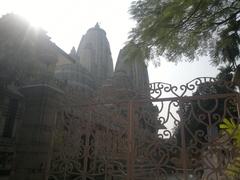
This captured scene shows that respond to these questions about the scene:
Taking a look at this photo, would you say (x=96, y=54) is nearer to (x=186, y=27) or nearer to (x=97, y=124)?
(x=97, y=124)

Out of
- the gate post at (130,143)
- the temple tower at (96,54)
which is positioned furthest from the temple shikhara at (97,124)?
the temple tower at (96,54)

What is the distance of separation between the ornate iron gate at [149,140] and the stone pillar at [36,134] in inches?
9.9

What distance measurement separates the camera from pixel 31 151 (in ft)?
12.4

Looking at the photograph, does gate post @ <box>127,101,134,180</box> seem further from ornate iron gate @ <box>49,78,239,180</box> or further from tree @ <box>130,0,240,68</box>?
tree @ <box>130,0,240,68</box>

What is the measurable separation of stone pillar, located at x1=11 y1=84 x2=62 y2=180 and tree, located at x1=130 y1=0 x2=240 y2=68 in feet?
6.52

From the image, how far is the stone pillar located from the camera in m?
3.76

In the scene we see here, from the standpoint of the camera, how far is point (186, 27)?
11.5 ft

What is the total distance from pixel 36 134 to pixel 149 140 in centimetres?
195

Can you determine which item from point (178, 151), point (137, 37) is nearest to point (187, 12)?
point (137, 37)

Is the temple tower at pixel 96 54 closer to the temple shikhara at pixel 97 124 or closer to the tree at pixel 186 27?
the temple shikhara at pixel 97 124

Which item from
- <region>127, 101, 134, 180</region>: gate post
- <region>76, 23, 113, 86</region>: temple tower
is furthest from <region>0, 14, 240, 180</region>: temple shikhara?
<region>76, 23, 113, 86</region>: temple tower

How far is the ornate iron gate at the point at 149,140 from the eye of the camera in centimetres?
334

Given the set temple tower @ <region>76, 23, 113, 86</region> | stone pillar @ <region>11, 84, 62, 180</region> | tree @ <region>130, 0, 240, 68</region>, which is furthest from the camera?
temple tower @ <region>76, 23, 113, 86</region>

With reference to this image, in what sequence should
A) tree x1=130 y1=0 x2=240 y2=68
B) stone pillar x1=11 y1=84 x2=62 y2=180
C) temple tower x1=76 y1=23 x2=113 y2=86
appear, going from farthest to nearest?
temple tower x1=76 y1=23 x2=113 y2=86
stone pillar x1=11 y1=84 x2=62 y2=180
tree x1=130 y1=0 x2=240 y2=68
